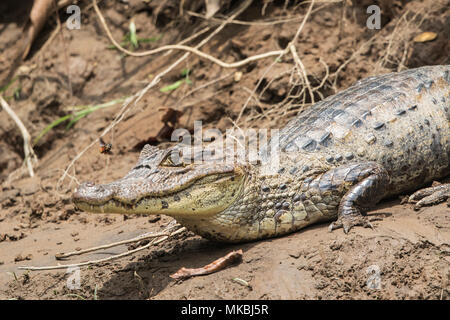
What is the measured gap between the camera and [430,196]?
4.21 meters

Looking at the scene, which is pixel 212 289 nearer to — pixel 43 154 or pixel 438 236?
pixel 438 236

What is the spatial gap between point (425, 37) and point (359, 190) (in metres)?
3.03

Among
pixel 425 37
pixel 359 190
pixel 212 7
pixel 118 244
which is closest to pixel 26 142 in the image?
pixel 212 7

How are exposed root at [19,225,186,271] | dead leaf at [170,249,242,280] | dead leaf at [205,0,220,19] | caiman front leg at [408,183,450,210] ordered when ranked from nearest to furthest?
dead leaf at [170,249,242,280] → exposed root at [19,225,186,271] → caiman front leg at [408,183,450,210] → dead leaf at [205,0,220,19]

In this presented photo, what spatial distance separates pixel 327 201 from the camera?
4.05 m

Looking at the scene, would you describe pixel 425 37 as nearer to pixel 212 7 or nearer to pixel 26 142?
pixel 212 7

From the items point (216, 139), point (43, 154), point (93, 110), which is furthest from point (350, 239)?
point (43, 154)

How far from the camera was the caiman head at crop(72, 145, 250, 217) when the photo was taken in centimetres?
350

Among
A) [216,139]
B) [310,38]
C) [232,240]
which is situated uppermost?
[310,38]

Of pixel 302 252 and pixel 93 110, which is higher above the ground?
pixel 93 110

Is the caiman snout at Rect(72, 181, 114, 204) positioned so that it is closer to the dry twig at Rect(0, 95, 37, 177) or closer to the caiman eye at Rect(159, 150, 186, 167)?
the caiman eye at Rect(159, 150, 186, 167)

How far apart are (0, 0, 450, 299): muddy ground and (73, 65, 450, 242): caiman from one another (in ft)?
0.56

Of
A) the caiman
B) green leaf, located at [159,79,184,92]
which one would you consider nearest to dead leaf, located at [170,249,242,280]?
the caiman

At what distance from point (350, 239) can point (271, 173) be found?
2.52 feet
